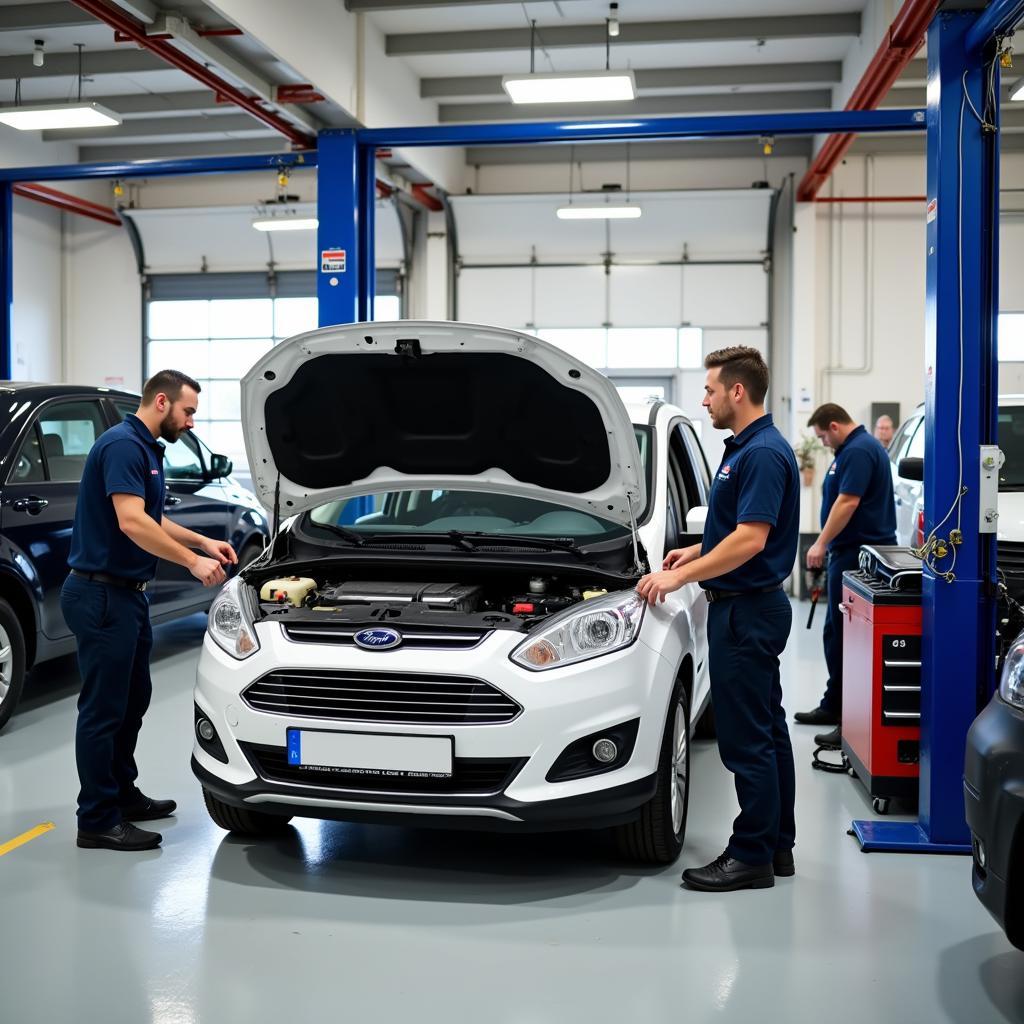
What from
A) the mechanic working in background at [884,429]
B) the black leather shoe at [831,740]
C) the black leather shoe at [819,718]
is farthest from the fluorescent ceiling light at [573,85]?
the black leather shoe at [831,740]

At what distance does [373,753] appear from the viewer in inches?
123

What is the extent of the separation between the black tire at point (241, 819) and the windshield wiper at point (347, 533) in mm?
973

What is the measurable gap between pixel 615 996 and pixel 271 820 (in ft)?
4.97

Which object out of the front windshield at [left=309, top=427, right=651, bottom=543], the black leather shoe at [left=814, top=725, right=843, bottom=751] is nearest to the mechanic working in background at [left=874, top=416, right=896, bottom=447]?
the black leather shoe at [left=814, top=725, right=843, bottom=751]

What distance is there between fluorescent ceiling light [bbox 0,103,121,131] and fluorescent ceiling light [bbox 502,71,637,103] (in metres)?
3.49

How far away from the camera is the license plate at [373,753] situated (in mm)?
3070

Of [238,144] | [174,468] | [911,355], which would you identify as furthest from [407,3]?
[911,355]

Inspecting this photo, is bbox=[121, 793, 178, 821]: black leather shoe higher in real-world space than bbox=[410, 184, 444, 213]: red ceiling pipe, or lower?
lower

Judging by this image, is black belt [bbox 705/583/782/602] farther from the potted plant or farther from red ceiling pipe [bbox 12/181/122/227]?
red ceiling pipe [bbox 12/181/122/227]

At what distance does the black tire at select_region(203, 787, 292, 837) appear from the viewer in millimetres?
3641

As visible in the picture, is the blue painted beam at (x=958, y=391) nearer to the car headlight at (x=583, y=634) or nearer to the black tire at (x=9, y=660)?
the car headlight at (x=583, y=634)

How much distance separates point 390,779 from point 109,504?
1374mm

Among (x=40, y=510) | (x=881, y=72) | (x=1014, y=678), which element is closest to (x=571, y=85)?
(x=881, y=72)

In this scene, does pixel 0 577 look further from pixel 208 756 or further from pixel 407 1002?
pixel 407 1002
